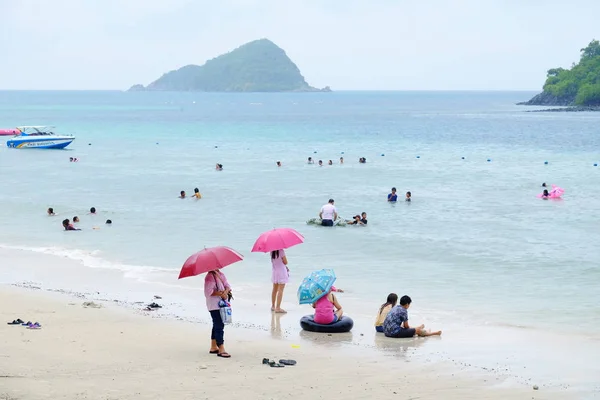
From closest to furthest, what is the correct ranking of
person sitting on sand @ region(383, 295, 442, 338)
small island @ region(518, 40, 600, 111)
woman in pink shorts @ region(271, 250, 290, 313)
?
1. person sitting on sand @ region(383, 295, 442, 338)
2. woman in pink shorts @ region(271, 250, 290, 313)
3. small island @ region(518, 40, 600, 111)

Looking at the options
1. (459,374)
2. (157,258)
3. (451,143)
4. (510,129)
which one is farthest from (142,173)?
(510,129)

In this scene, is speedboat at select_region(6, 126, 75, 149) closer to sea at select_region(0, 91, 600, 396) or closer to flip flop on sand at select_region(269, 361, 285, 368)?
sea at select_region(0, 91, 600, 396)

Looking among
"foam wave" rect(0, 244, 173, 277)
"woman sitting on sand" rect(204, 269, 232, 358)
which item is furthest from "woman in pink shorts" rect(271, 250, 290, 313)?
"foam wave" rect(0, 244, 173, 277)

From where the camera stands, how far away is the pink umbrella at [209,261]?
1399cm

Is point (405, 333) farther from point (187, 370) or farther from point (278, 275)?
point (187, 370)

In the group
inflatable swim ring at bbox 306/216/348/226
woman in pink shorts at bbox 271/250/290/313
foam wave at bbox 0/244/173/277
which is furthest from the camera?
inflatable swim ring at bbox 306/216/348/226

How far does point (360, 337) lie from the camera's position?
54.4 feet

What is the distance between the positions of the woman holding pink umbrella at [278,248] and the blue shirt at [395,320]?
2.61 m

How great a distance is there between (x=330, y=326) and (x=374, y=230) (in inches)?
625

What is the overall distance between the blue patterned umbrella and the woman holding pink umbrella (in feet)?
3.61

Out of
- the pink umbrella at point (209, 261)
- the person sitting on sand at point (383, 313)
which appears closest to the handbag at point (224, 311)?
the pink umbrella at point (209, 261)

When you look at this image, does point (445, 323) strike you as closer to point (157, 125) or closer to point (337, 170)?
point (337, 170)

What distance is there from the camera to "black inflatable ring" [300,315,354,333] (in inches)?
657

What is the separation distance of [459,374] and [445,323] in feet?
14.6
